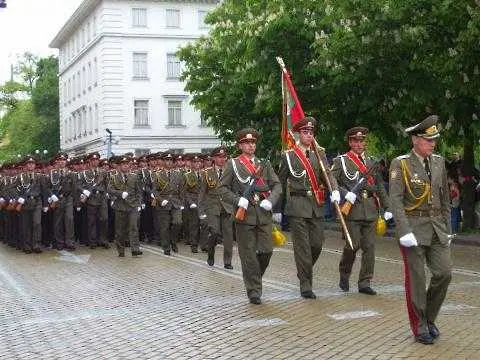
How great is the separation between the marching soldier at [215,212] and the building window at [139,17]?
43.7 meters

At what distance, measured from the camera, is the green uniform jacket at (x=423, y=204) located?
803 cm

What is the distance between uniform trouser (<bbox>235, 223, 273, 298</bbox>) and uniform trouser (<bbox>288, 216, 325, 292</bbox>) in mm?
325

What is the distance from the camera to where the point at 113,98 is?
57719 mm

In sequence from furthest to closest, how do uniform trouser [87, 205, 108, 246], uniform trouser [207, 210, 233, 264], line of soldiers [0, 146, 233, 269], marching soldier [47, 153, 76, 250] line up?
uniform trouser [87, 205, 108, 246] < marching soldier [47, 153, 76, 250] < line of soldiers [0, 146, 233, 269] < uniform trouser [207, 210, 233, 264]

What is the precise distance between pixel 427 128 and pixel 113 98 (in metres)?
51.0

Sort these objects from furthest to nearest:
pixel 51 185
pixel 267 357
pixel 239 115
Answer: pixel 239 115 < pixel 51 185 < pixel 267 357

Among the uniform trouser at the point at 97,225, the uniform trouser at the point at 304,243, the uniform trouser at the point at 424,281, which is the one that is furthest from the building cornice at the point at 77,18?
the uniform trouser at the point at 424,281

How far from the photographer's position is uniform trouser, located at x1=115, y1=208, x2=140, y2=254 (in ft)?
56.2

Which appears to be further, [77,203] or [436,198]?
[77,203]

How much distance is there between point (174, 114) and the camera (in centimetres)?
5988

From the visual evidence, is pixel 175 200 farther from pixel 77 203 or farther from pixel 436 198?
pixel 436 198

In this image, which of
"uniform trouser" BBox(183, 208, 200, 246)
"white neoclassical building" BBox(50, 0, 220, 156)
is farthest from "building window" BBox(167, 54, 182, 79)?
"uniform trouser" BBox(183, 208, 200, 246)

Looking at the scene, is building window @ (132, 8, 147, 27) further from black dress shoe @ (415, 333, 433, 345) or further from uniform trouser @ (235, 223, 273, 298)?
black dress shoe @ (415, 333, 433, 345)

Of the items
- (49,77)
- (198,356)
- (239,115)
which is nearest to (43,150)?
(49,77)
